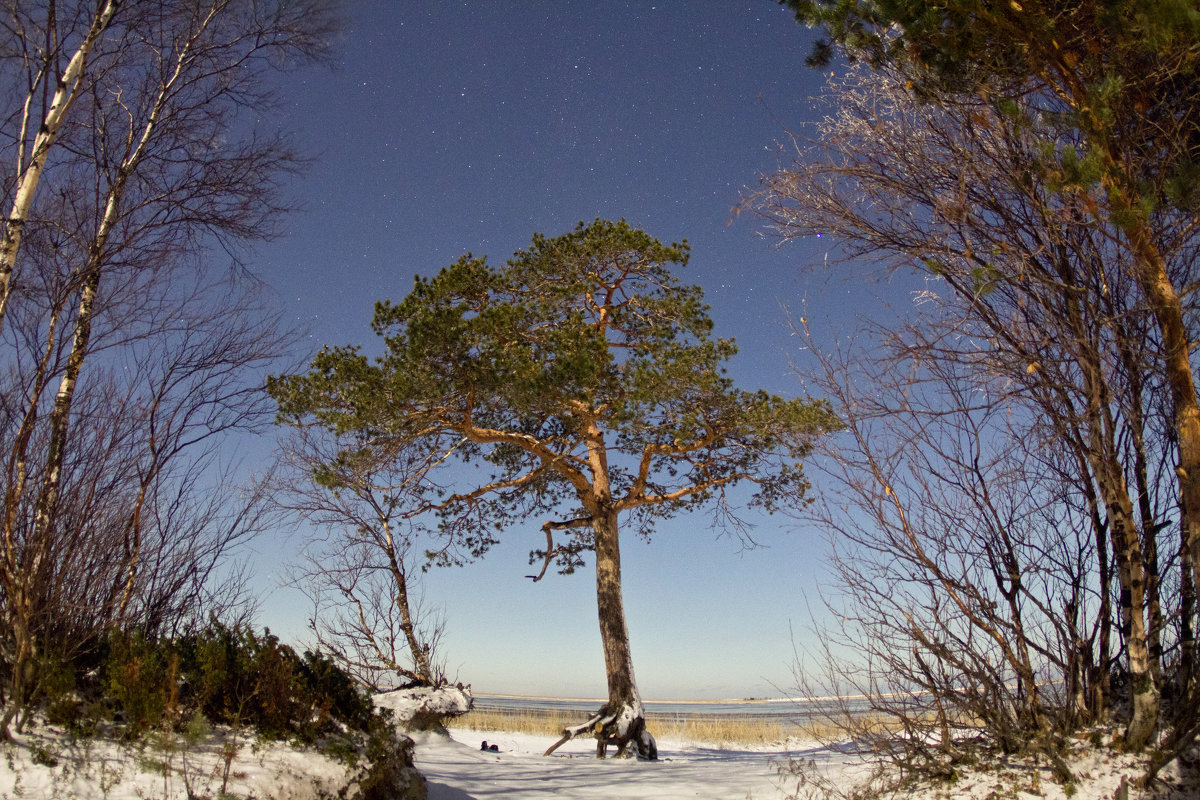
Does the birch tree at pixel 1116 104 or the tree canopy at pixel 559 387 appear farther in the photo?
the tree canopy at pixel 559 387

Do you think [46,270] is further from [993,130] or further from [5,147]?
[993,130]

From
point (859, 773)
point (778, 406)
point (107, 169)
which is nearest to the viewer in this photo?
point (859, 773)

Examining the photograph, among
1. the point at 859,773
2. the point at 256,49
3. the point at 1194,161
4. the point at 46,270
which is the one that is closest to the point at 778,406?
the point at 859,773

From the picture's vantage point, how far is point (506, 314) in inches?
382

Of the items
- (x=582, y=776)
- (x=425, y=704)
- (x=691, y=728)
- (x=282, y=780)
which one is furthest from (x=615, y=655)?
(x=282, y=780)

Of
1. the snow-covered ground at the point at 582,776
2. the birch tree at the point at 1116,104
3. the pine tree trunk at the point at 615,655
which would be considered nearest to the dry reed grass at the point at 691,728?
the pine tree trunk at the point at 615,655

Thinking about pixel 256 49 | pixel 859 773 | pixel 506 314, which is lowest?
pixel 859 773

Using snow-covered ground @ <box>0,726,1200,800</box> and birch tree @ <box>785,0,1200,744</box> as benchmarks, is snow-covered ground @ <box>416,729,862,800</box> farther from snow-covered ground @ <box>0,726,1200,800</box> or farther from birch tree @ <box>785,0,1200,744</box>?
birch tree @ <box>785,0,1200,744</box>

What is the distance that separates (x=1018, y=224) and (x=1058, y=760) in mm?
3166

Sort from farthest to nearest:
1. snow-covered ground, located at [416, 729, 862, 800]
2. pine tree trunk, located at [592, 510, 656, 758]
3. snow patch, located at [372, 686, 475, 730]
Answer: pine tree trunk, located at [592, 510, 656, 758], snow patch, located at [372, 686, 475, 730], snow-covered ground, located at [416, 729, 862, 800]

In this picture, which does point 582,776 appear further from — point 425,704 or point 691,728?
point 691,728

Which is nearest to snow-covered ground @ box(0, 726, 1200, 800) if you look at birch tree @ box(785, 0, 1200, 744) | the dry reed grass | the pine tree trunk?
birch tree @ box(785, 0, 1200, 744)

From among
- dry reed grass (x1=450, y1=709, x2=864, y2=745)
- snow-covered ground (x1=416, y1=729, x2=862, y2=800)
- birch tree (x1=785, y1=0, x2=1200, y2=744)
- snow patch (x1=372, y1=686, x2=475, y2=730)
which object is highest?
birch tree (x1=785, y1=0, x2=1200, y2=744)

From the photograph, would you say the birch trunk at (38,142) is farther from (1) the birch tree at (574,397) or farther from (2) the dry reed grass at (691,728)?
(2) the dry reed grass at (691,728)
